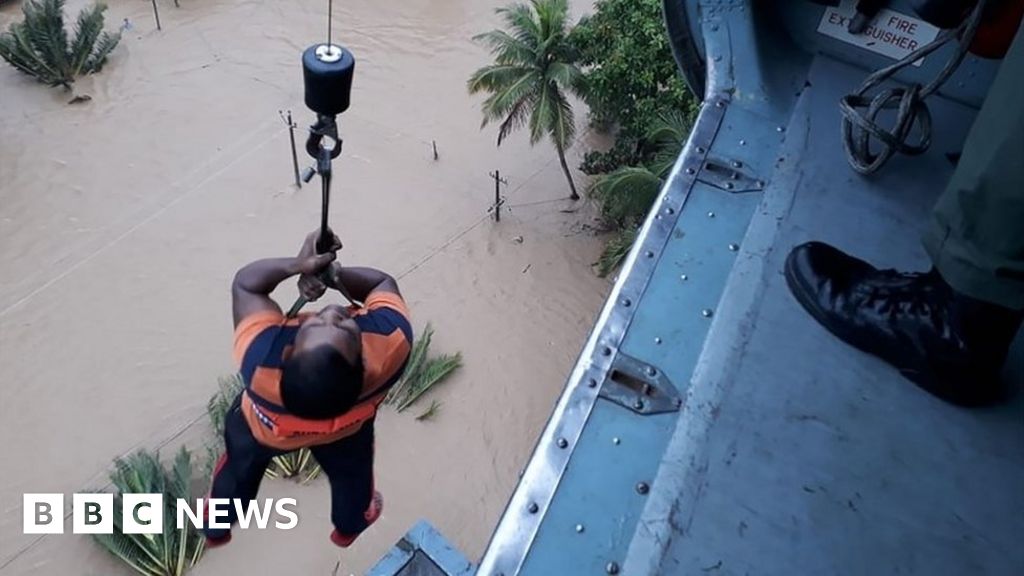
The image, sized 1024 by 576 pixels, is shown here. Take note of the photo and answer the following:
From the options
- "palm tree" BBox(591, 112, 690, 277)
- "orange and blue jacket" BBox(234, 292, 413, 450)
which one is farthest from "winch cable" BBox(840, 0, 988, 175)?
"palm tree" BBox(591, 112, 690, 277)

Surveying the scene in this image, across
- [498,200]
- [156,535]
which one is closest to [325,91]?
[156,535]

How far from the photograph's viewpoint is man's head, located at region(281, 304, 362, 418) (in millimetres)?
2613

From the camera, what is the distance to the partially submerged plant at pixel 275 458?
910 cm

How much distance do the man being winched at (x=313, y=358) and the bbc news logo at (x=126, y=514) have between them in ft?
16.0

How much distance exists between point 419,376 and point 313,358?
24.7 ft

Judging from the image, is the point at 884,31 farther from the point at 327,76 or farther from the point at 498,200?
the point at 498,200

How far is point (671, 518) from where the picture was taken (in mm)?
2033

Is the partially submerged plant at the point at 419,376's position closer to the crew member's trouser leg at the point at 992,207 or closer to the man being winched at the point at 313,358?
the man being winched at the point at 313,358

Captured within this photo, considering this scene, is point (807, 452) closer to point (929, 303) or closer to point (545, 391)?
point (929, 303)

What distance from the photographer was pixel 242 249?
12.2 meters

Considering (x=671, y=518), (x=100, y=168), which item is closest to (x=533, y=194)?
(x=100, y=168)

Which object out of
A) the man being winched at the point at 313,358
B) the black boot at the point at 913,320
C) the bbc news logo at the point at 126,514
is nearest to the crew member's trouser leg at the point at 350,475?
the man being winched at the point at 313,358

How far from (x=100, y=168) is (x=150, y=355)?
429cm

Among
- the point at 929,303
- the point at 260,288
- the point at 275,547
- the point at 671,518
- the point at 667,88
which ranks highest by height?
the point at 929,303
